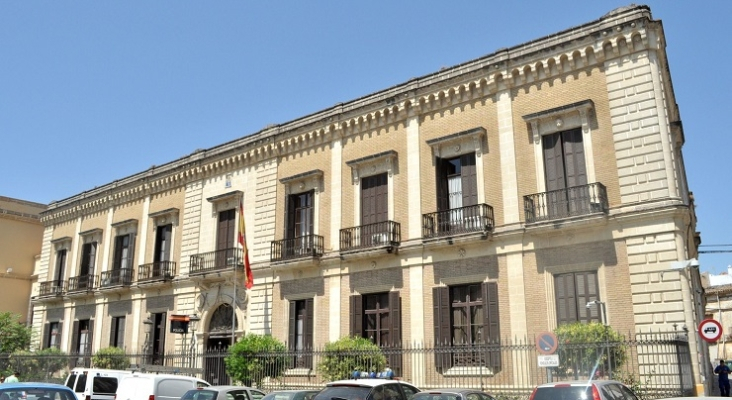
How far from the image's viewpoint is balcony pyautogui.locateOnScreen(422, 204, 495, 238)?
19281mm

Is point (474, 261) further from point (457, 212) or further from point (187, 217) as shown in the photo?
point (187, 217)

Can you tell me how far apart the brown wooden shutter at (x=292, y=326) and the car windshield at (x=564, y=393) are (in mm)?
14076

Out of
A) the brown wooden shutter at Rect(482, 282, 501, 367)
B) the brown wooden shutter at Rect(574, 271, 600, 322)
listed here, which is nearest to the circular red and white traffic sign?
the brown wooden shutter at Rect(574, 271, 600, 322)

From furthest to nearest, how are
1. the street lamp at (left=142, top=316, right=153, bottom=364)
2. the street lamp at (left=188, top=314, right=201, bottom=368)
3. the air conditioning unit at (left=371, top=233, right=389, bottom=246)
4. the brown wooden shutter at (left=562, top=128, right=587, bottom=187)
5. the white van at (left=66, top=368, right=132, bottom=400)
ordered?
1. the street lamp at (left=142, top=316, right=153, bottom=364)
2. the street lamp at (left=188, top=314, right=201, bottom=368)
3. the air conditioning unit at (left=371, top=233, right=389, bottom=246)
4. the brown wooden shutter at (left=562, top=128, right=587, bottom=187)
5. the white van at (left=66, top=368, right=132, bottom=400)

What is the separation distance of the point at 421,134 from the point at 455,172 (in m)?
1.82

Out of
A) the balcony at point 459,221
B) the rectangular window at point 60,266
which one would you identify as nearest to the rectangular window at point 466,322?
the balcony at point 459,221

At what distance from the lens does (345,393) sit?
452 inches

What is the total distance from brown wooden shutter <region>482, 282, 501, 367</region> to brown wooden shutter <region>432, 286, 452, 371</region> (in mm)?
1191

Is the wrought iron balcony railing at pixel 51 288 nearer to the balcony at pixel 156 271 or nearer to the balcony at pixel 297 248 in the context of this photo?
the balcony at pixel 156 271

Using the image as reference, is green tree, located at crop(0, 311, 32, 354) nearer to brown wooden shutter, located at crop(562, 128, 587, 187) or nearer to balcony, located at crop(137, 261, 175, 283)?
balcony, located at crop(137, 261, 175, 283)

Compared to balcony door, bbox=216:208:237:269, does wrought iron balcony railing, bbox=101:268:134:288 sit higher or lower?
lower

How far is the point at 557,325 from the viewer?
1753 cm

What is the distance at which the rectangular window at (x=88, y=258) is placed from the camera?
110 ft

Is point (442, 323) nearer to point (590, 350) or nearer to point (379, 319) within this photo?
point (379, 319)
